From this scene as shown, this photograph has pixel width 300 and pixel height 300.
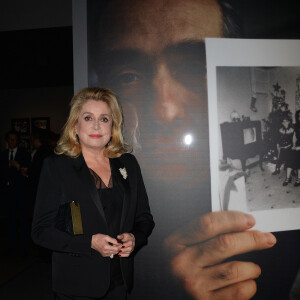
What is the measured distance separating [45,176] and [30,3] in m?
1.78

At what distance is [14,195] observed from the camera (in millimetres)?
4082

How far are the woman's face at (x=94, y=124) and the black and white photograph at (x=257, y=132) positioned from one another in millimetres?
790

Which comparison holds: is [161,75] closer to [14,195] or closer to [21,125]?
[14,195]

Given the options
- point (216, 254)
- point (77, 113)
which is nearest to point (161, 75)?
point (77, 113)

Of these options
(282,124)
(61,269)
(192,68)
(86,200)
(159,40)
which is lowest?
(61,269)

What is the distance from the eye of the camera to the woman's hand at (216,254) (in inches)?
79.0

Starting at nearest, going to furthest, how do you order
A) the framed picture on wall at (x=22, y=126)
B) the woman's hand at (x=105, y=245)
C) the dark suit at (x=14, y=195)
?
1. the woman's hand at (x=105, y=245)
2. the dark suit at (x=14, y=195)
3. the framed picture on wall at (x=22, y=126)

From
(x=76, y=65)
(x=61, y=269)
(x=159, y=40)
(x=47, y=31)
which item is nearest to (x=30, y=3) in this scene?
(x=47, y=31)

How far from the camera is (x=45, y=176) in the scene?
4.68 ft

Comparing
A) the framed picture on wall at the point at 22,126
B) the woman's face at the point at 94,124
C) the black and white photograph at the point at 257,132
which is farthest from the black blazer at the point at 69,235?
the framed picture on wall at the point at 22,126

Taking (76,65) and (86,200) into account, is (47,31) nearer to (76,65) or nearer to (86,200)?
(76,65)

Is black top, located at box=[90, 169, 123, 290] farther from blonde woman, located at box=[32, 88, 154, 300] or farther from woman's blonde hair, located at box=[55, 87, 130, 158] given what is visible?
woman's blonde hair, located at box=[55, 87, 130, 158]

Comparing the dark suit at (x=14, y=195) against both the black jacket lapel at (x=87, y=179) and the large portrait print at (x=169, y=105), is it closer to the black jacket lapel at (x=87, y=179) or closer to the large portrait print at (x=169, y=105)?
the large portrait print at (x=169, y=105)

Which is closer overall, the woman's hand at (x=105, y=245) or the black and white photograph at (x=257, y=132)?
the woman's hand at (x=105, y=245)
